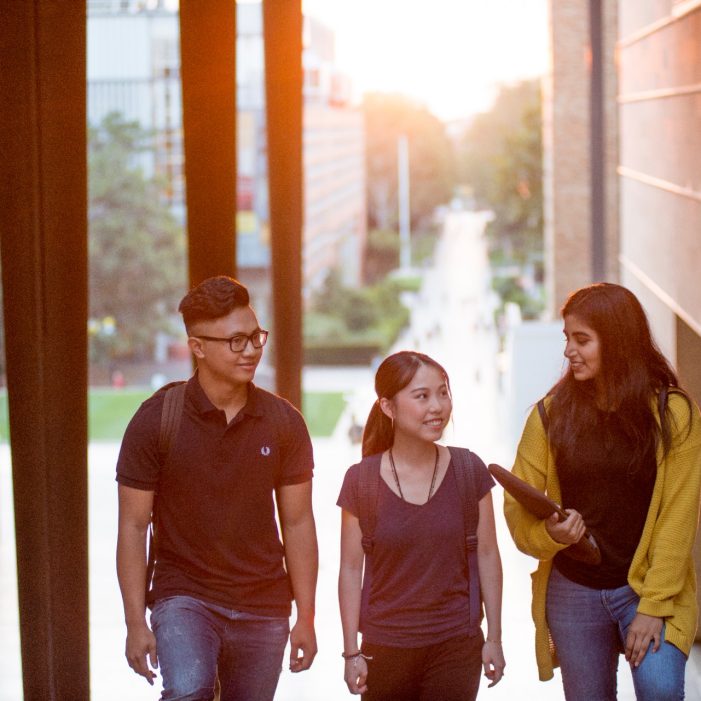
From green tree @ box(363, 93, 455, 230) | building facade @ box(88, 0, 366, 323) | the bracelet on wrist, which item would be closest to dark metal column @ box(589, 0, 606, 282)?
the bracelet on wrist

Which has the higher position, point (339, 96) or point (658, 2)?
point (339, 96)

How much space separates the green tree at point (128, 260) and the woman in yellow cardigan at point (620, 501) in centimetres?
6567

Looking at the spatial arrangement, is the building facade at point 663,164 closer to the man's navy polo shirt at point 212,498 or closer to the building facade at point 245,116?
the man's navy polo shirt at point 212,498

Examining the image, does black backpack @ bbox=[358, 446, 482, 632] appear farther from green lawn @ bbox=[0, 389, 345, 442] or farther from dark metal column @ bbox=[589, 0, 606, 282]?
green lawn @ bbox=[0, 389, 345, 442]

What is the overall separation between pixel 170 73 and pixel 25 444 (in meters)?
74.7

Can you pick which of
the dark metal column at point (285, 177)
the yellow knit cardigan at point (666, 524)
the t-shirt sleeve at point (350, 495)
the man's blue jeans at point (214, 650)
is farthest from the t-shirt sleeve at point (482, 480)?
the dark metal column at point (285, 177)

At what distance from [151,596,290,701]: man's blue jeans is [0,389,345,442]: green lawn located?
124 feet

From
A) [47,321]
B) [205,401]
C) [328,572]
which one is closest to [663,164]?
[328,572]

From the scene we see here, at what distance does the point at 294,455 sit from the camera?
453 centimetres

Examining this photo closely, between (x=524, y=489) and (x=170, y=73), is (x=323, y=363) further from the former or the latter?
(x=524, y=489)

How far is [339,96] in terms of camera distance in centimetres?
8288

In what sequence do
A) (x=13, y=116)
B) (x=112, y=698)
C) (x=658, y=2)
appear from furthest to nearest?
(x=658, y=2) < (x=112, y=698) < (x=13, y=116)

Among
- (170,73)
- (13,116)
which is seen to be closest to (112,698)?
(13,116)

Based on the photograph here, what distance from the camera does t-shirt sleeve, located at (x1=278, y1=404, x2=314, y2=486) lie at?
4520 mm
